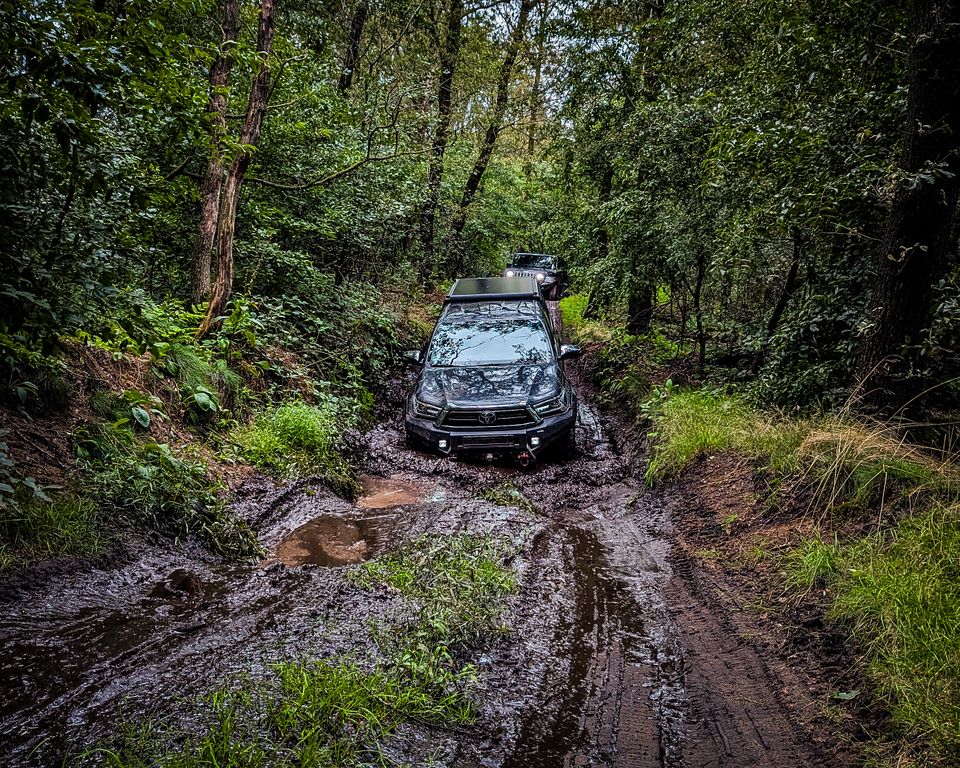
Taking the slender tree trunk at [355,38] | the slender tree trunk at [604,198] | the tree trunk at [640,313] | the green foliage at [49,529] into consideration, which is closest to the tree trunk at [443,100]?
the slender tree trunk at [355,38]

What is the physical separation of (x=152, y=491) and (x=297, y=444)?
2.09 metres

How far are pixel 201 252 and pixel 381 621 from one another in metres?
5.79

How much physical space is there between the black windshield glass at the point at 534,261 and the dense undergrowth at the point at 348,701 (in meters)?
18.8

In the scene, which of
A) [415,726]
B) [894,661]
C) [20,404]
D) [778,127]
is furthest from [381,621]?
[778,127]

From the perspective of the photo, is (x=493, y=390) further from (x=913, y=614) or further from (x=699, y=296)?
(x=913, y=614)

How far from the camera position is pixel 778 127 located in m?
5.37

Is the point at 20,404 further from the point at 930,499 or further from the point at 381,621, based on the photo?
the point at 930,499

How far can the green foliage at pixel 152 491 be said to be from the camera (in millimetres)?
3918

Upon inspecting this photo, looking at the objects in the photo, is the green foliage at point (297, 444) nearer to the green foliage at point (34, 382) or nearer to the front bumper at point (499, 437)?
the front bumper at point (499, 437)

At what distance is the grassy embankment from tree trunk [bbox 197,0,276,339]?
545cm

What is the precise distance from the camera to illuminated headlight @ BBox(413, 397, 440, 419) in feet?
21.7

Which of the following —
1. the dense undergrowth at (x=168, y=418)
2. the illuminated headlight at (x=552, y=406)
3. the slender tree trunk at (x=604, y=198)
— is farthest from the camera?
the slender tree trunk at (x=604, y=198)

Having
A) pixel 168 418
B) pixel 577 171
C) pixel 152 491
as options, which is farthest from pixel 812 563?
pixel 577 171

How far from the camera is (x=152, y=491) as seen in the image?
409 cm
